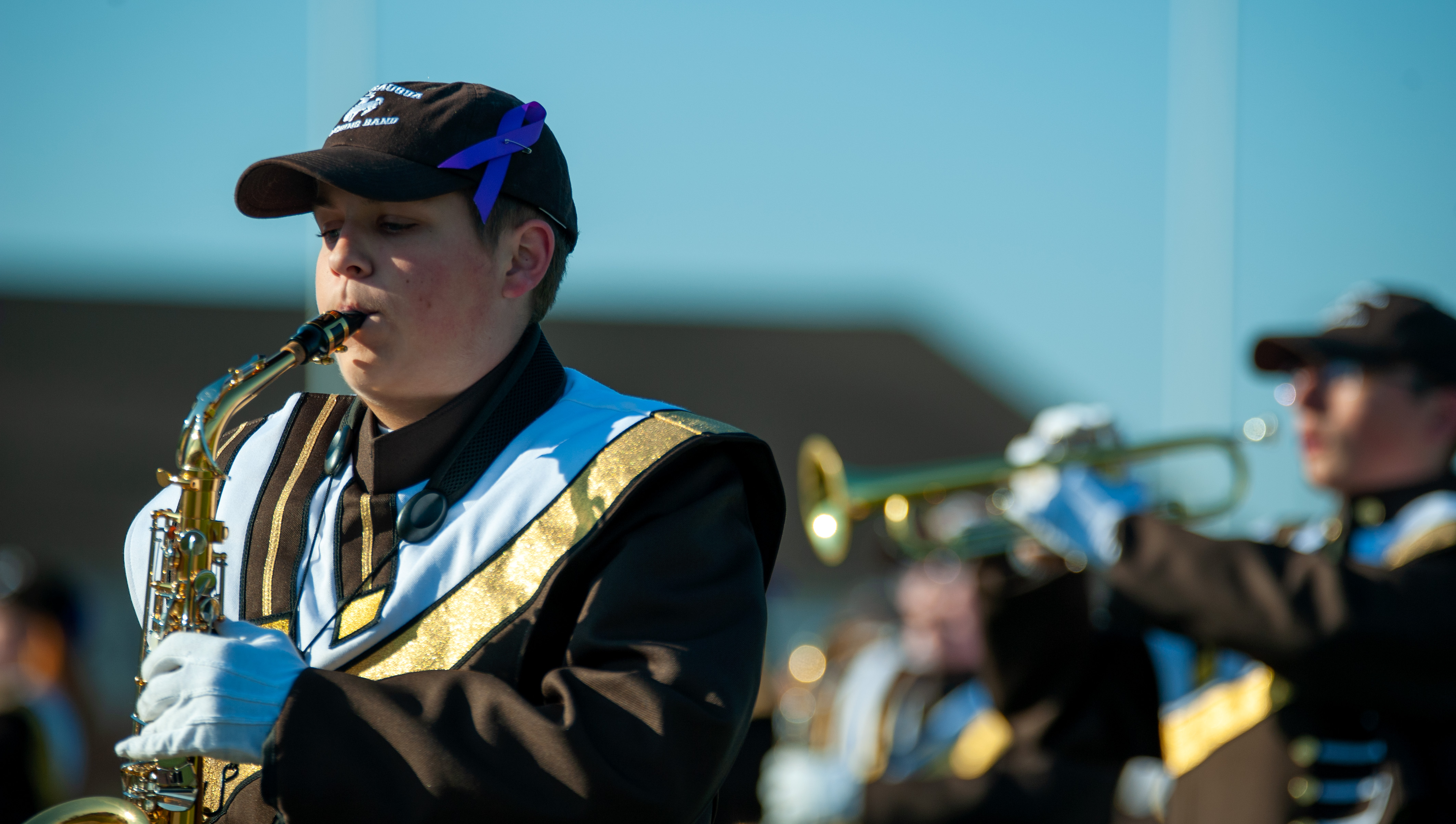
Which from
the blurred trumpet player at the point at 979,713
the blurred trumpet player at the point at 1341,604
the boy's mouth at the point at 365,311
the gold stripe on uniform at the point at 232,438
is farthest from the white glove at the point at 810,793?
the boy's mouth at the point at 365,311

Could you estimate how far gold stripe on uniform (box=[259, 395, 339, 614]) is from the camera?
2.28 metres

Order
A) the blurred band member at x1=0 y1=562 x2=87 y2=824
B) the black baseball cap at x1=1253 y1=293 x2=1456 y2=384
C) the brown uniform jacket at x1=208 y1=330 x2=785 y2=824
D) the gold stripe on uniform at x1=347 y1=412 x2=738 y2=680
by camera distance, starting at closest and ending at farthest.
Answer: the brown uniform jacket at x1=208 y1=330 x2=785 y2=824 → the gold stripe on uniform at x1=347 y1=412 x2=738 y2=680 → the black baseball cap at x1=1253 y1=293 x2=1456 y2=384 → the blurred band member at x1=0 y1=562 x2=87 y2=824

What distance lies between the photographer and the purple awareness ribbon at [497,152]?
2176mm

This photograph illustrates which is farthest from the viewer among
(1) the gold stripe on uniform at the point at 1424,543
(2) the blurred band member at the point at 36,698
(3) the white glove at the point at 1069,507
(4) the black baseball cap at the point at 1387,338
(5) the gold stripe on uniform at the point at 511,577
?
(2) the blurred band member at the point at 36,698

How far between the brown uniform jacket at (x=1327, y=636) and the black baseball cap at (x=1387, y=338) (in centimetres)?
34

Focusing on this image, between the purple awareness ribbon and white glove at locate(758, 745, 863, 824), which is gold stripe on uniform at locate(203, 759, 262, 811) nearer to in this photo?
the purple awareness ribbon

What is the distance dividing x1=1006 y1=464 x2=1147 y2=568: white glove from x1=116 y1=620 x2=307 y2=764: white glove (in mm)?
3459

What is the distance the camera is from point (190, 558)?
2.23 m

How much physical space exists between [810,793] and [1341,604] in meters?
3.94

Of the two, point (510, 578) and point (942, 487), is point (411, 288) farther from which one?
point (942, 487)

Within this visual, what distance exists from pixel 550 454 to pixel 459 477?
0.15 m

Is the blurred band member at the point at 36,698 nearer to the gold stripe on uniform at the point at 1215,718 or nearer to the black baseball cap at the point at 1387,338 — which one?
the gold stripe on uniform at the point at 1215,718

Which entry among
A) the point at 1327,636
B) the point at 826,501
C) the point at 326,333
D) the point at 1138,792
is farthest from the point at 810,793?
the point at 326,333

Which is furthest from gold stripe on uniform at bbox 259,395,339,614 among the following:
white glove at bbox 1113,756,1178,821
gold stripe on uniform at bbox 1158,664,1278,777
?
white glove at bbox 1113,756,1178,821
